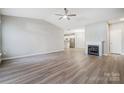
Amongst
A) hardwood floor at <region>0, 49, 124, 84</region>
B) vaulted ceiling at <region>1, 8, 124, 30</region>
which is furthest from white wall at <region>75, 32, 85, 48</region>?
hardwood floor at <region>0, 49, 124, 84</region>

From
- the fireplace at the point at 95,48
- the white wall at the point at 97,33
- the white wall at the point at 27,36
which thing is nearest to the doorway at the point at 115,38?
the white wall at the point at 97,33

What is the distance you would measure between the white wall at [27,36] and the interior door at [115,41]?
4.81 m

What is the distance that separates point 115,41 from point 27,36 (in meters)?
6.69

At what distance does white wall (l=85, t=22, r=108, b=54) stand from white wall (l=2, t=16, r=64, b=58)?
3.15 m

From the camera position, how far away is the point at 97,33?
25.2 feet

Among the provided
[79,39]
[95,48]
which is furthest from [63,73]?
[79,39]

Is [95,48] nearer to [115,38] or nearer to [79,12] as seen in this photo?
[115,38]

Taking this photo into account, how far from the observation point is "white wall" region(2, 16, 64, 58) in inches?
245

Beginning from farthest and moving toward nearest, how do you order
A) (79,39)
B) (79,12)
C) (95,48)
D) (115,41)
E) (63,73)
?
(79,39), (115,41), (95,48), (79,12), (63,73)

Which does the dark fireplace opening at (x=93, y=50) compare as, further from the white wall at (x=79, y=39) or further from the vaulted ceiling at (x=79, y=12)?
the white wall at (x=79, y=39)

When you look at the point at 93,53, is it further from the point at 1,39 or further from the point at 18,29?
the point at 1,39

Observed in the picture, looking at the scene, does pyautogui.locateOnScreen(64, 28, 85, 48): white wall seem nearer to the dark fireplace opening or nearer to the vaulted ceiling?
the dark fireplace opening

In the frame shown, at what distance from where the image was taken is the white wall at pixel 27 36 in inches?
245
